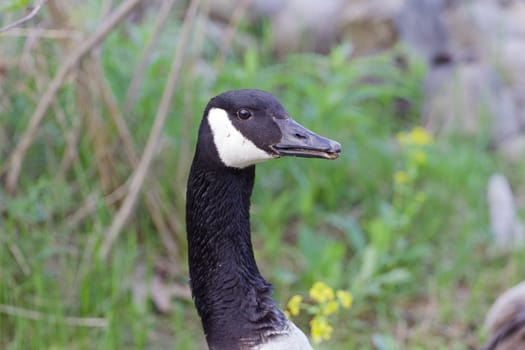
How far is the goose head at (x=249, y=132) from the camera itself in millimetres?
2174

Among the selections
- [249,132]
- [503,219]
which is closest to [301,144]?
[249,132]

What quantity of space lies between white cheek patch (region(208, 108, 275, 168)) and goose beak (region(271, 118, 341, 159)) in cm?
5

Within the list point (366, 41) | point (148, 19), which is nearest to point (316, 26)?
point (366, 41)

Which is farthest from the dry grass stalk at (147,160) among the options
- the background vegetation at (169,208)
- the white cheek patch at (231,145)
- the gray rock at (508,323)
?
the gray rock at (508,323)

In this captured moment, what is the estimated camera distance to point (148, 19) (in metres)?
4.89

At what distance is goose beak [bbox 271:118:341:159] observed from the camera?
2.12 metres

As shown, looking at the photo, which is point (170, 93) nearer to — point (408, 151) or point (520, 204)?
point (408, 151)

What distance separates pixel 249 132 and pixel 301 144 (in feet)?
0.48

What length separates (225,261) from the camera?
2.32 meters

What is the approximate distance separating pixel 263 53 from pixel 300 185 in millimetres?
1686

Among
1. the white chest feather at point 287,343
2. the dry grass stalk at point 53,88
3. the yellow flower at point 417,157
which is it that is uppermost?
the dry grass stalk at point 53,88

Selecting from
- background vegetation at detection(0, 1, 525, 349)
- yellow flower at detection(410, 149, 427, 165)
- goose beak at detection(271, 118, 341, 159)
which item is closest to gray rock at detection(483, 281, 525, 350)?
background vegetation at detection(0, 1, 525, 349)

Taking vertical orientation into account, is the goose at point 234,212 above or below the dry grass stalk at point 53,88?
below

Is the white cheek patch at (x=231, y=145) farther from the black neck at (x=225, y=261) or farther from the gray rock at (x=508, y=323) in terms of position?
the gray rock at (x=508, y=323)
